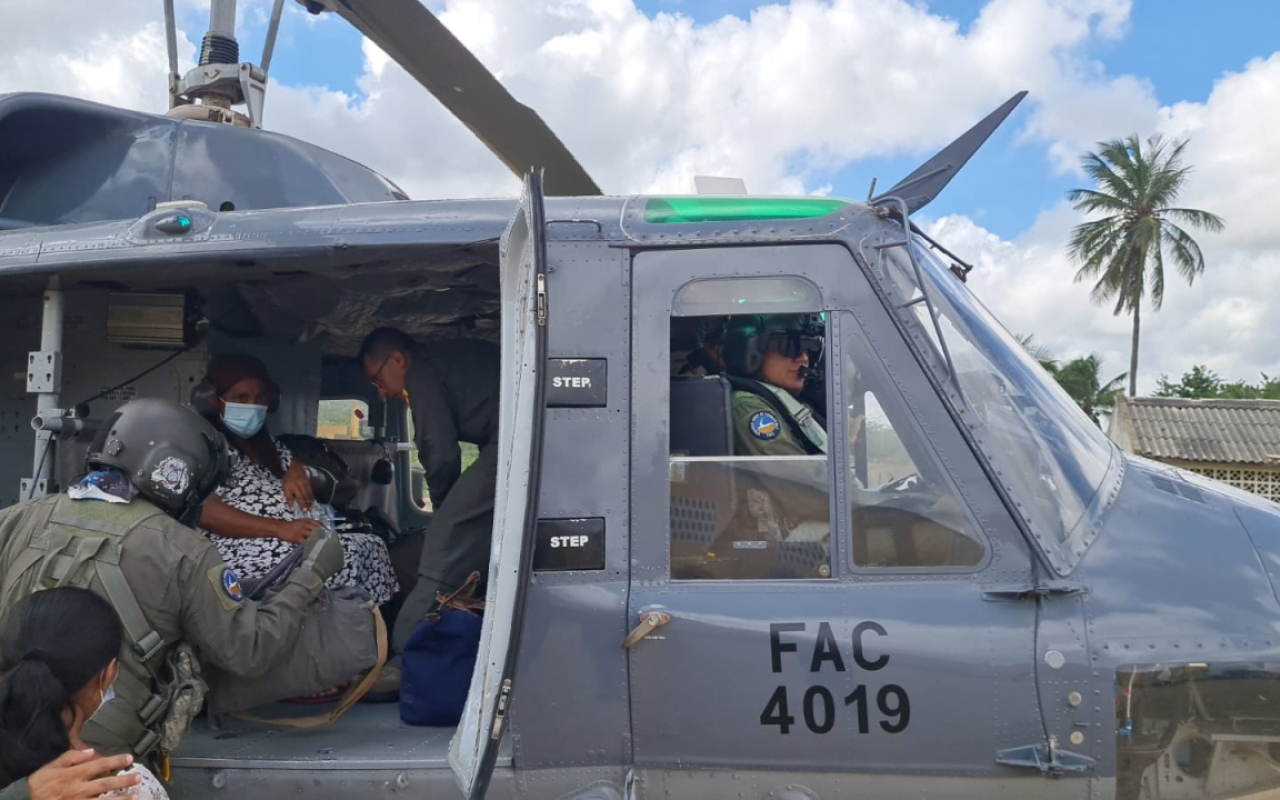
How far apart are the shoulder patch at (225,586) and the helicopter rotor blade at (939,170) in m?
2.30

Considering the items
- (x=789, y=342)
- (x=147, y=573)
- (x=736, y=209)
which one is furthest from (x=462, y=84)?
(x=147, y=573)

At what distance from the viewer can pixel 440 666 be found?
322 centimetres

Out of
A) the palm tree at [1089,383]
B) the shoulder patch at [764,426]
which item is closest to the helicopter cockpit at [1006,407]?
the shoulder patch at [764,426]

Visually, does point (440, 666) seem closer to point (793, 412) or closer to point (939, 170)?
point (793, 412)

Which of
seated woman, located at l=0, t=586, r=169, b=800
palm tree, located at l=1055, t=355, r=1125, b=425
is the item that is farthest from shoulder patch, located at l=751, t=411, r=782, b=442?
palm tree, located at l=1055, t=355, r=1125, b=425

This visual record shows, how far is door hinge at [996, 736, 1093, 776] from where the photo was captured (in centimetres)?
246

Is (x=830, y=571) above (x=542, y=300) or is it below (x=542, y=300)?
below

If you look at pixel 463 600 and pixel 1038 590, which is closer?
pixel 1038 590

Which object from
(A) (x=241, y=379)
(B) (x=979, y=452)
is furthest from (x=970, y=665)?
(A) (x=241, y=379)

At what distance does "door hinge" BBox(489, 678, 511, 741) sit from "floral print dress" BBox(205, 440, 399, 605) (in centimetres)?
166

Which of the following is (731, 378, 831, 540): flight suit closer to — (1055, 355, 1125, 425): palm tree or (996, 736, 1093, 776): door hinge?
(996, 736, 1093, 776): door hinge

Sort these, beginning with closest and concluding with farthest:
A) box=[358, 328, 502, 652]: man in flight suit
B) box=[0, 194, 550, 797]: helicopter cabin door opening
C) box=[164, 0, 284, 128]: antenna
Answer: box=[0, 194, 550, 797]: helicopter cabin door opening, box=[358, 328, 502, 652]: man in flight suit, box=[164, 0, 284, 128]: antenna

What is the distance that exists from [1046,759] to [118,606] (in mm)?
2591

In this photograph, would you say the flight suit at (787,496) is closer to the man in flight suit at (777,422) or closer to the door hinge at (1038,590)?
the man in flight suit at (777,422)
